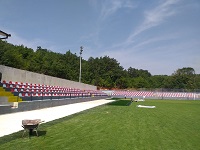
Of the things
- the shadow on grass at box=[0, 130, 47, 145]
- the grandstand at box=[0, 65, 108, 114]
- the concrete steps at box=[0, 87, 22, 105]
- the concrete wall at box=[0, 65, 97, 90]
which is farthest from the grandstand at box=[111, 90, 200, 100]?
the shadow on grass at box=[0, 130, 47, 145]

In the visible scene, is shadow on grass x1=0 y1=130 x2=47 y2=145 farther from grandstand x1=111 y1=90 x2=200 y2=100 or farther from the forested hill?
the forested hill

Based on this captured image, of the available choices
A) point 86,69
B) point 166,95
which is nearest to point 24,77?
point 166,95

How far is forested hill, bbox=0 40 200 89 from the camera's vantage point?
63.5m

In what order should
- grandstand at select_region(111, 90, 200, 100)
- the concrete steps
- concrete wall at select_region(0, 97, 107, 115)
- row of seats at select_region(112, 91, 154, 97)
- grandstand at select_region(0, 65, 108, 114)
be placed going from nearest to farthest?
1. concrete wall at select_region(0, 97, 107, 115)
2. the concrete steps
3. grandstand at select_region(0, 65, 108, 114)
4. grandstand at select_region(111, 90, 200, 100)
5. row of seats at select_region(112, 91, 154, 97)

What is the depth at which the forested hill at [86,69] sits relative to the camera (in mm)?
63475

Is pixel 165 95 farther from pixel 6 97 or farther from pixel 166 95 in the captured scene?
pixel 6 97

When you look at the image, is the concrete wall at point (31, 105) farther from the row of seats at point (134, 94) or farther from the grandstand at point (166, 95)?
the grandstand at point (166, 95)

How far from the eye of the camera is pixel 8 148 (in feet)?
19.7

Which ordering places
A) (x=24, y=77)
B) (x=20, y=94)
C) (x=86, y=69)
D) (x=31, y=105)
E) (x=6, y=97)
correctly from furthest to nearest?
(x=86, y=69) < (x=24, y=77) < (x=31, y=105) < (x=20, y=94) < (x=6, y=97)

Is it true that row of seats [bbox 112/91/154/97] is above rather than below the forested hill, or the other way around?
below

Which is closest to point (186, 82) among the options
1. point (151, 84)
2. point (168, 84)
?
point (168, 84)

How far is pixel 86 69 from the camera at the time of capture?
93438 millimetres

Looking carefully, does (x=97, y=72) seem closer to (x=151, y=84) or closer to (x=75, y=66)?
(x=75, y=66)

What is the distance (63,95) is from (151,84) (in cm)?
8904
